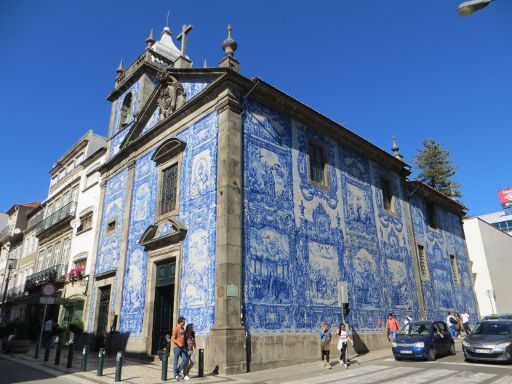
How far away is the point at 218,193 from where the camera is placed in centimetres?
1142

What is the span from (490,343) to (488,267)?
18.7 m

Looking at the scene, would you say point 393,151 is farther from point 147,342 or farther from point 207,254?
point 147,342

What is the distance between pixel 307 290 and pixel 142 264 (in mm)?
5769

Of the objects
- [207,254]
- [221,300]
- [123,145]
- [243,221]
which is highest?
[123,145]

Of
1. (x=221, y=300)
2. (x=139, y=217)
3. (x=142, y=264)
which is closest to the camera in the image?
(x=221, y=300)

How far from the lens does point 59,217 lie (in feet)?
78.6

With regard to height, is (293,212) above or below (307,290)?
above

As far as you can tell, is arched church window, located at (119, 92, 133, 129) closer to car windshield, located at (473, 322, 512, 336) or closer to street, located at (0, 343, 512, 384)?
street, located at (0, 343, 512, 384)

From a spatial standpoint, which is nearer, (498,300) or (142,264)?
(142,264)

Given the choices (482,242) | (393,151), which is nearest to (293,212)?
(393,151)

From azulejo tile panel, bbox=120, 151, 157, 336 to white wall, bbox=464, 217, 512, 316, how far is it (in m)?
22.0

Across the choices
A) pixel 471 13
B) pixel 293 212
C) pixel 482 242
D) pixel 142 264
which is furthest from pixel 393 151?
pixel 471 13

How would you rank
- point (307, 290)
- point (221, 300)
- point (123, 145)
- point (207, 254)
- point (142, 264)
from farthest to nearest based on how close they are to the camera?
1. point (123, 145)
2. point (142, 264)
3. point (307, 290)
4. point (207, 254)
5. point (221, 300)

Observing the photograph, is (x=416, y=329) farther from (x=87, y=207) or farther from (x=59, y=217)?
(x=59, y=217)
